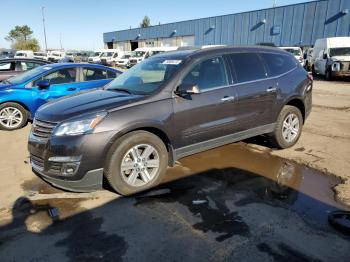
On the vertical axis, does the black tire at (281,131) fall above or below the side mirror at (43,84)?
below

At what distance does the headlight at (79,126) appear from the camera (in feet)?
12.7

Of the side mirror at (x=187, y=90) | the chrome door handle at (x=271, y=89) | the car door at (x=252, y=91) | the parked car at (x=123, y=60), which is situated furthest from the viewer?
the parked car at (x=123, y=60)

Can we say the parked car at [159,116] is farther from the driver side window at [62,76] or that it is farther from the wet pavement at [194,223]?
the driver side window at [62,76]

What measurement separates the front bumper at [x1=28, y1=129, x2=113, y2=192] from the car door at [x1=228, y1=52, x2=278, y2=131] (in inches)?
86.5

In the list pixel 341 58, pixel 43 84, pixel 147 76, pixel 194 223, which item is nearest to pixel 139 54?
pixel 341 58

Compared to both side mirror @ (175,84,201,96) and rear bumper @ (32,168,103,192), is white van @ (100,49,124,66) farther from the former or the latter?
rear bumper @ (32,168,103,192)

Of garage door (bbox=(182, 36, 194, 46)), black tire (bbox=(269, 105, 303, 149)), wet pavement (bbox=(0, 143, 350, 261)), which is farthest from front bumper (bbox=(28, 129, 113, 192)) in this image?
garage door (bbox=(182, 36, 194, 46))

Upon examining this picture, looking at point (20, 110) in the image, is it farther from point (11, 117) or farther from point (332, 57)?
point (332, 57)

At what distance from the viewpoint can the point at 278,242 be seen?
3.12 m

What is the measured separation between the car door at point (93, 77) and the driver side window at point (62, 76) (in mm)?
211

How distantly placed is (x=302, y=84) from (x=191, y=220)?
3739 mm

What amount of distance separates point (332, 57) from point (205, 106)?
18.5m

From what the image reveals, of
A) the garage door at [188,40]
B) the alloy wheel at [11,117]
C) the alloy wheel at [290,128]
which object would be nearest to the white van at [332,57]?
the alloy wheel at [290,128]

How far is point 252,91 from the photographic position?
17.1 feet
